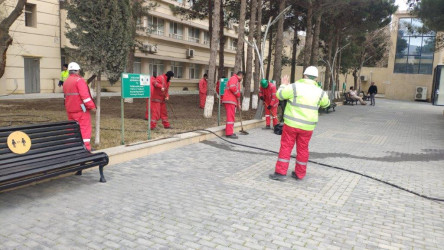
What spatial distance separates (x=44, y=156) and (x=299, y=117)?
3.63 m

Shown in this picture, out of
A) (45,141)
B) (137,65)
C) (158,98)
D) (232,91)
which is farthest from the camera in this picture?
(137,65)

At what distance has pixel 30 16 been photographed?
2288 centimetres

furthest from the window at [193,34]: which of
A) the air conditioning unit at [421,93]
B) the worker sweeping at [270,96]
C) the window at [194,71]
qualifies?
the worker sweeping at [270,96]

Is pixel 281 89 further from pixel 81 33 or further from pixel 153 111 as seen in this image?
pixel 153 111

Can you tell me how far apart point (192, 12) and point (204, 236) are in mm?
22213

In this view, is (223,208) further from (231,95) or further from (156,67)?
(156,67)

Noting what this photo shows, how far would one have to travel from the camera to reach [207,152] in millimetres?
7836

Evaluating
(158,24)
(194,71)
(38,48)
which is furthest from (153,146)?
(194,71)

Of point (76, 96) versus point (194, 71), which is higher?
point (194, 71)

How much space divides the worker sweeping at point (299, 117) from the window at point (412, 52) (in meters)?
39.2

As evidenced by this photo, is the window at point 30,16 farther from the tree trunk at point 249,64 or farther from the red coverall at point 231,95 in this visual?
the red coverall at point 231,95

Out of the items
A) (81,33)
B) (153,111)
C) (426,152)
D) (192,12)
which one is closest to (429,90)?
(192,12)

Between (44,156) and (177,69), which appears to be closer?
(44,156)

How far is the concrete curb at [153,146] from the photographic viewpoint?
21.3 ft
